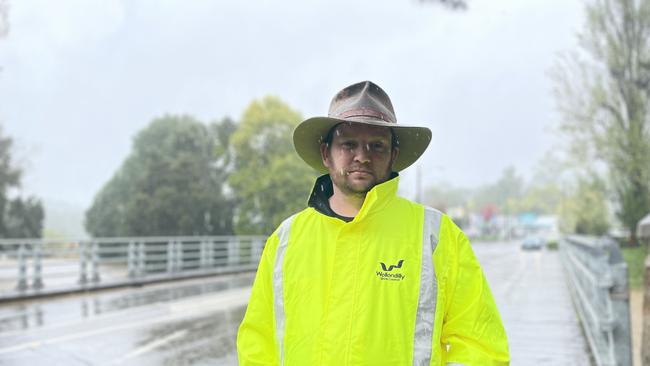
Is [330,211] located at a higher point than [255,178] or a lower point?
lower

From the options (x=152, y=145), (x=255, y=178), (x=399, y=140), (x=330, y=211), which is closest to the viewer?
(x=330, y=211)

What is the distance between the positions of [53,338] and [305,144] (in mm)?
7687

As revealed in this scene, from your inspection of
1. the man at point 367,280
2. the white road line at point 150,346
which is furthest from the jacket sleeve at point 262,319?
the white road line at point 150,346

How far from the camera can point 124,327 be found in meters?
10.1

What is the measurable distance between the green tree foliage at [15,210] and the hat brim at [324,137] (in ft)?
125

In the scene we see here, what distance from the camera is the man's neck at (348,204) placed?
8.15 ft

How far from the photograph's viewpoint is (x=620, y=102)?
2803 centimetres

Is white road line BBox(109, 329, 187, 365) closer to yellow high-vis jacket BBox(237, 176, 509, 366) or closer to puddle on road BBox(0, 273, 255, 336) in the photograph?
puddle on road BBox(0, 273, 255, 336)

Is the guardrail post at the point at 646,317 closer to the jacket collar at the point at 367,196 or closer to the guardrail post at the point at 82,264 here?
the jacket collar at the point at 367,196

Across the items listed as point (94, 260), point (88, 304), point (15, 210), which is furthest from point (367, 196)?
point (15, 210)

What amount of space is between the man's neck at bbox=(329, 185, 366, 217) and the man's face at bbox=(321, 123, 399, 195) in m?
0.02

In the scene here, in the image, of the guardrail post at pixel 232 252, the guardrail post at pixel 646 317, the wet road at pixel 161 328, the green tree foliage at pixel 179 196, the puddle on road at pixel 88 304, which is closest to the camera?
the guardrail post at pixel 646 317

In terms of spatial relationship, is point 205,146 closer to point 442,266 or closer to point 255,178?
point 255,178

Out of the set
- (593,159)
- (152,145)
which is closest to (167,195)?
(152,145)
